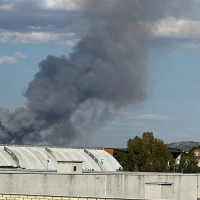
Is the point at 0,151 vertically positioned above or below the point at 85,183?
above

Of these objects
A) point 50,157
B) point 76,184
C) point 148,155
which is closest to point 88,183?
point 76,184

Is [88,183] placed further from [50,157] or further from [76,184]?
[50,157]

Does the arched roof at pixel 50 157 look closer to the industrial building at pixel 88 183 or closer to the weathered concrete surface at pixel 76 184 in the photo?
the industrial building at pixel 88 183

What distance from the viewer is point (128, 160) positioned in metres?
155

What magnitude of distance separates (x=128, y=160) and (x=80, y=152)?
23.7 meters

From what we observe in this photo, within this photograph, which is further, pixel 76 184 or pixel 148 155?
pixel 148 155

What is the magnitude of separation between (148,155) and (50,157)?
23454mm

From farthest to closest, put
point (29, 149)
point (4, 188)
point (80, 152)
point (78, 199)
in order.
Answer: point (80, 152) → point (29, 149) → point (4, 188) → point (78, 199)

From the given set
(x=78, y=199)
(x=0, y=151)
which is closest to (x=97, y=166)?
(x=0, y=151)

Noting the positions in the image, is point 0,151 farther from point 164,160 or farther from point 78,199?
point 78,199

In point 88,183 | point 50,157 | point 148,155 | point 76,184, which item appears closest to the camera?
point 76,184

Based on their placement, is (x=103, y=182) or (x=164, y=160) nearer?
(x=103, y=182)

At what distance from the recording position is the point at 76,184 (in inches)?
2581

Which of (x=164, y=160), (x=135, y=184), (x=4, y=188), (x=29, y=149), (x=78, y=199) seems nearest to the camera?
(x=78, y=199)
